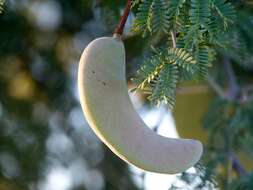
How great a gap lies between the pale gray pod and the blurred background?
1031 mm

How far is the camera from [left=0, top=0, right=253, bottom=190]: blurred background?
6.25ft

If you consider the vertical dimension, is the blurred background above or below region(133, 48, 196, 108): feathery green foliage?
below

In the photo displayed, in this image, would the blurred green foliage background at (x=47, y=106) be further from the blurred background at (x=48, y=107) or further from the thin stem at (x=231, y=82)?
the thin stem at (x=231, y=82)

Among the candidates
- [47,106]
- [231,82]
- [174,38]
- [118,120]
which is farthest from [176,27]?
[47,106]

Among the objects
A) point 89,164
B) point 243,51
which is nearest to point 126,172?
point 89,164

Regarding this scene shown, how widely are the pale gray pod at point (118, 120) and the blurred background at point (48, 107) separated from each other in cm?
103

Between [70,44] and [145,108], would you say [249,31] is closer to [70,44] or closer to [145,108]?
[145,108]

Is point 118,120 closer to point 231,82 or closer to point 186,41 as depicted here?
point 186,41

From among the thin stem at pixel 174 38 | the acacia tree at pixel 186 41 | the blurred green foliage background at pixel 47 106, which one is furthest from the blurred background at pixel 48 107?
the thin stem at pixel 174 38

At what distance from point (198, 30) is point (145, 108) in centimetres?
100

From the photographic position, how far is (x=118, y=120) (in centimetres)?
78

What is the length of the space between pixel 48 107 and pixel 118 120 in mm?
1269

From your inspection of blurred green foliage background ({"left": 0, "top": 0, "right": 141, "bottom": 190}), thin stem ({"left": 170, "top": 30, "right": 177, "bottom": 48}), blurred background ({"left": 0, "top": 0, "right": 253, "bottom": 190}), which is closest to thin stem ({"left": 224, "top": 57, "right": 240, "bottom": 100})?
blurred background ({"left": 0, "top": 0, "right": 253, "bottom": 190})

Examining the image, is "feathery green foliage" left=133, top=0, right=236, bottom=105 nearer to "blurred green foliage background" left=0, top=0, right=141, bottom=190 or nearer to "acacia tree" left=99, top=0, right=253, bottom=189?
"acacia tree" left=99, top=0, right=253, bottom=189
